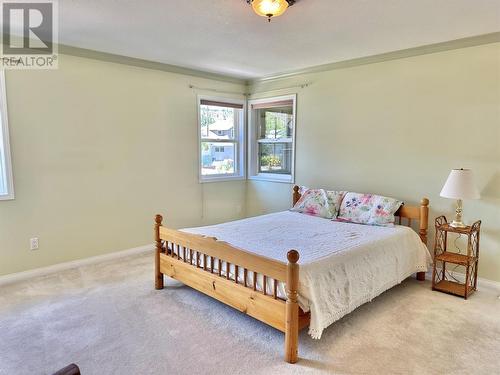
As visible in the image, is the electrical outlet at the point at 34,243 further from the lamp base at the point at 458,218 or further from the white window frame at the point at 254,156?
the lamp base at the point at 458,218

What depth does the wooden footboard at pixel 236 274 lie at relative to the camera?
2.12 m

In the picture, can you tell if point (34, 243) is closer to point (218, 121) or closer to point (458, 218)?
point (218, 121)

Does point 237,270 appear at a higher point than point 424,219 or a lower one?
lower

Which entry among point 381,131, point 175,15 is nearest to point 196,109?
point 175,15

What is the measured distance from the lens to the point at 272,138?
509 cm


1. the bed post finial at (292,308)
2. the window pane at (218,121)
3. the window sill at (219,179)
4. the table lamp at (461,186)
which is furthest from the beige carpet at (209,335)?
the window pane at (218,121)

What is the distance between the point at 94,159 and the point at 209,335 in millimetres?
2399

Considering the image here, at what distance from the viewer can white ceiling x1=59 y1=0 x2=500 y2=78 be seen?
245 cm

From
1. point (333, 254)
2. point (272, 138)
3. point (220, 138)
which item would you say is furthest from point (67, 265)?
point (272, 138)

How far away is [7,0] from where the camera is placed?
96.1 inches

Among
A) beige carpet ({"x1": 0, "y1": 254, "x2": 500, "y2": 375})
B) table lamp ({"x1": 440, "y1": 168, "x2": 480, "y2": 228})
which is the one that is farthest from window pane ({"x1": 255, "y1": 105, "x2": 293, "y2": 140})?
beige carpet ({"x1": 0, "y1": 254, "x2": 500, "y2": 375})

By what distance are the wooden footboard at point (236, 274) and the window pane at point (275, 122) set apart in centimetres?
248

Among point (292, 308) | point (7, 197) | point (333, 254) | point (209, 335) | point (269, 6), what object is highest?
point (269, 6)

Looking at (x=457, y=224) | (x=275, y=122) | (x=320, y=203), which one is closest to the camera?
(x=457, y=224)
